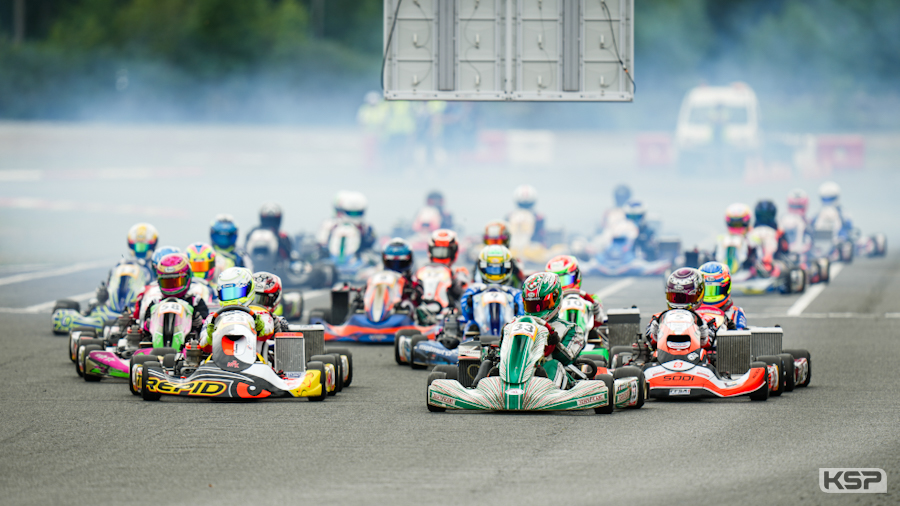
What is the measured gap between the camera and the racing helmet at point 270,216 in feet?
63.1

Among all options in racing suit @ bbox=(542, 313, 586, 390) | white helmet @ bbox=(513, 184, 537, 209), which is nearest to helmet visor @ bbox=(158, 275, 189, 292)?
racing suit @ bbox=(542, 313, 586, 390)

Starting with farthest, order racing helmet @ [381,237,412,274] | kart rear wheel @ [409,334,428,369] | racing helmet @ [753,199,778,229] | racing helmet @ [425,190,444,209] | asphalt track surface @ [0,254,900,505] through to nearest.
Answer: racing helmet @ [425,190,444,209]
racing helmet @ [753,199,778,229]
racing helmet @ [381,237,412,274]
kart rear wheel @ [409,334,428,369]
asphalt track surface @ [0,254,900,505]

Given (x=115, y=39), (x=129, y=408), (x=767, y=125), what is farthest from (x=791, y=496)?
(x=115, y=39)

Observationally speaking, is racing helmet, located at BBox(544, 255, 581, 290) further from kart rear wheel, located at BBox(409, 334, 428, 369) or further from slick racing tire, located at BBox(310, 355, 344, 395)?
slick racing tire, located at BBox(310, 355, 344, 395)

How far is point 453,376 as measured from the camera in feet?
34.2

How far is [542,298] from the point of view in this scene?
10297 millimetres

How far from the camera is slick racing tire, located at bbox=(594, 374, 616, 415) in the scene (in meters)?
9.81

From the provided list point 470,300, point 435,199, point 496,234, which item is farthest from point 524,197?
point 470,300

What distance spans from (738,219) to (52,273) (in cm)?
1149

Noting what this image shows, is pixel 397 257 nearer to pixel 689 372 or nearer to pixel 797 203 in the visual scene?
pixel 689 372

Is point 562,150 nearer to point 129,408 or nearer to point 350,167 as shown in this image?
point 350,167

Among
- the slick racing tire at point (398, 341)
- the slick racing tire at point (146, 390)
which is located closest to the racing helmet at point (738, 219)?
the slick racing tire at point (398, 341)

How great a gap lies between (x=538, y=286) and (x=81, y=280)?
13490 mm

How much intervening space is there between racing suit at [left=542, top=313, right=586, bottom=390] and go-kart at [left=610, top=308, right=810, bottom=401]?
79 centimetres
